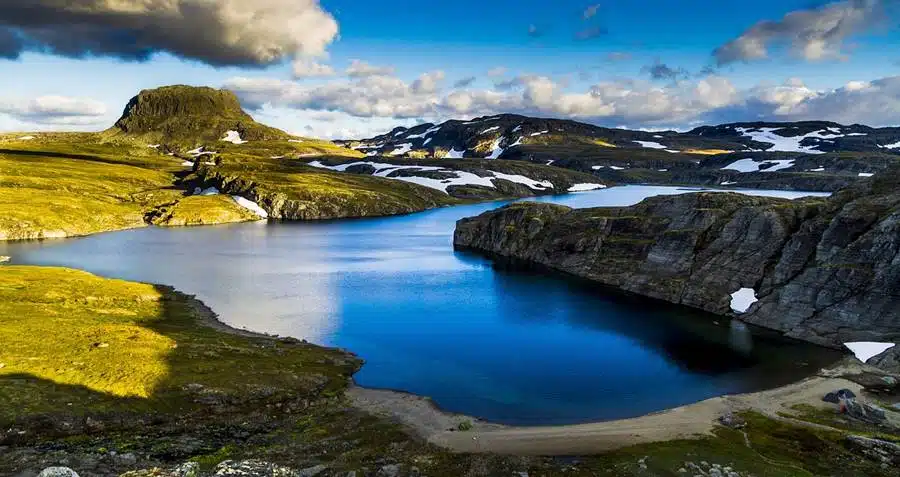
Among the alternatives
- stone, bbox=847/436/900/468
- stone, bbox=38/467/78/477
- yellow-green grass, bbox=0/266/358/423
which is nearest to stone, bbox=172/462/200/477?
stone, bbox=38/467/78/477

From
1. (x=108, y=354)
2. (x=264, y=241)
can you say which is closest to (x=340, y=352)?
(x=108, y=354)

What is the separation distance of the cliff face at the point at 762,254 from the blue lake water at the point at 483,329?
20.7 feet

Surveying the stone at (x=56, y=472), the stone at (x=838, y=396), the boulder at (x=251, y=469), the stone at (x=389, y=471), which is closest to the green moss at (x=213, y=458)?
the boulder at (x=251, y=469)

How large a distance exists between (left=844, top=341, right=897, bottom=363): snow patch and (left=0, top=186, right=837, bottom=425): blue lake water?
303cm

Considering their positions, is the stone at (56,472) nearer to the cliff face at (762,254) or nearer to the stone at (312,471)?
the stone at (312,471)

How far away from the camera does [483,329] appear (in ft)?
272

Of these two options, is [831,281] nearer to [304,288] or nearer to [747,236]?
[747,236]

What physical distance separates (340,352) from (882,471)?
2119 inches

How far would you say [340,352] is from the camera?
230ft

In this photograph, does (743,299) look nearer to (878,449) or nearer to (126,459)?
(878,449)

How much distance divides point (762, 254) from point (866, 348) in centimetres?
2788

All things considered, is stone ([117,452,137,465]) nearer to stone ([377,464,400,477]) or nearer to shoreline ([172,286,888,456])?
stone ([377,464,400,477])

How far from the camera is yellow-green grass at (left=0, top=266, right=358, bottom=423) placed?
48.8 metres

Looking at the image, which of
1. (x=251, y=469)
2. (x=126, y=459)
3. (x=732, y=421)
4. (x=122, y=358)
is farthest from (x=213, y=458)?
(x=732, y=421)
